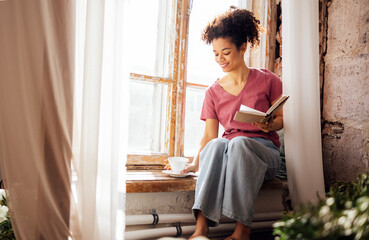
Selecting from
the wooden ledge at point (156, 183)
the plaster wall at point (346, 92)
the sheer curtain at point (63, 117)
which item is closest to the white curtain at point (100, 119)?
the sheer curtain at point (63, 117)

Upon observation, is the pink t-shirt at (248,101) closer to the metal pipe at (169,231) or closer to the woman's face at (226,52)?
the woman's face at (226,52)

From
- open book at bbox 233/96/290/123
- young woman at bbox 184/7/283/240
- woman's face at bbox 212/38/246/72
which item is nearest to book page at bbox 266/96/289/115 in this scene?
open book at bbox 233/96/290/123

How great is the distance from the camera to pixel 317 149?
157 cm

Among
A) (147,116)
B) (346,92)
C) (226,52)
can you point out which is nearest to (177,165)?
(147,116)

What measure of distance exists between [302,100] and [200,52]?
2.66ft

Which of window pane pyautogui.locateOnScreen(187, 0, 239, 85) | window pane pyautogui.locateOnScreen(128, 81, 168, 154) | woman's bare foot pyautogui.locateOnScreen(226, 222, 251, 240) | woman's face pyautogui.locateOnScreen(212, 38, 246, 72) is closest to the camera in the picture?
woman's bare foot pyautogui.locateOnScreen(226, 222, 251, 240)

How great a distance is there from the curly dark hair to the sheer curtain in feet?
2.20

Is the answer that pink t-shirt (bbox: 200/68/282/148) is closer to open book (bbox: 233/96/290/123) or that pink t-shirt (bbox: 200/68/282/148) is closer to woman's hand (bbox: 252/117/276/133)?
woman's hand (bbox: 252/117/276/133)

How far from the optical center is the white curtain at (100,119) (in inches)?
44.2

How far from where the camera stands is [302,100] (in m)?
1.59

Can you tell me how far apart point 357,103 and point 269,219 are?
2.70 ft

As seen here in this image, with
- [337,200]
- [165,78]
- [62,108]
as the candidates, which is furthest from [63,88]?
[337,200]

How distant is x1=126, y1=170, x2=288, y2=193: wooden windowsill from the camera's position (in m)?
1.42

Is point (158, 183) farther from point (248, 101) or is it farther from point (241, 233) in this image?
point (248, 101)
